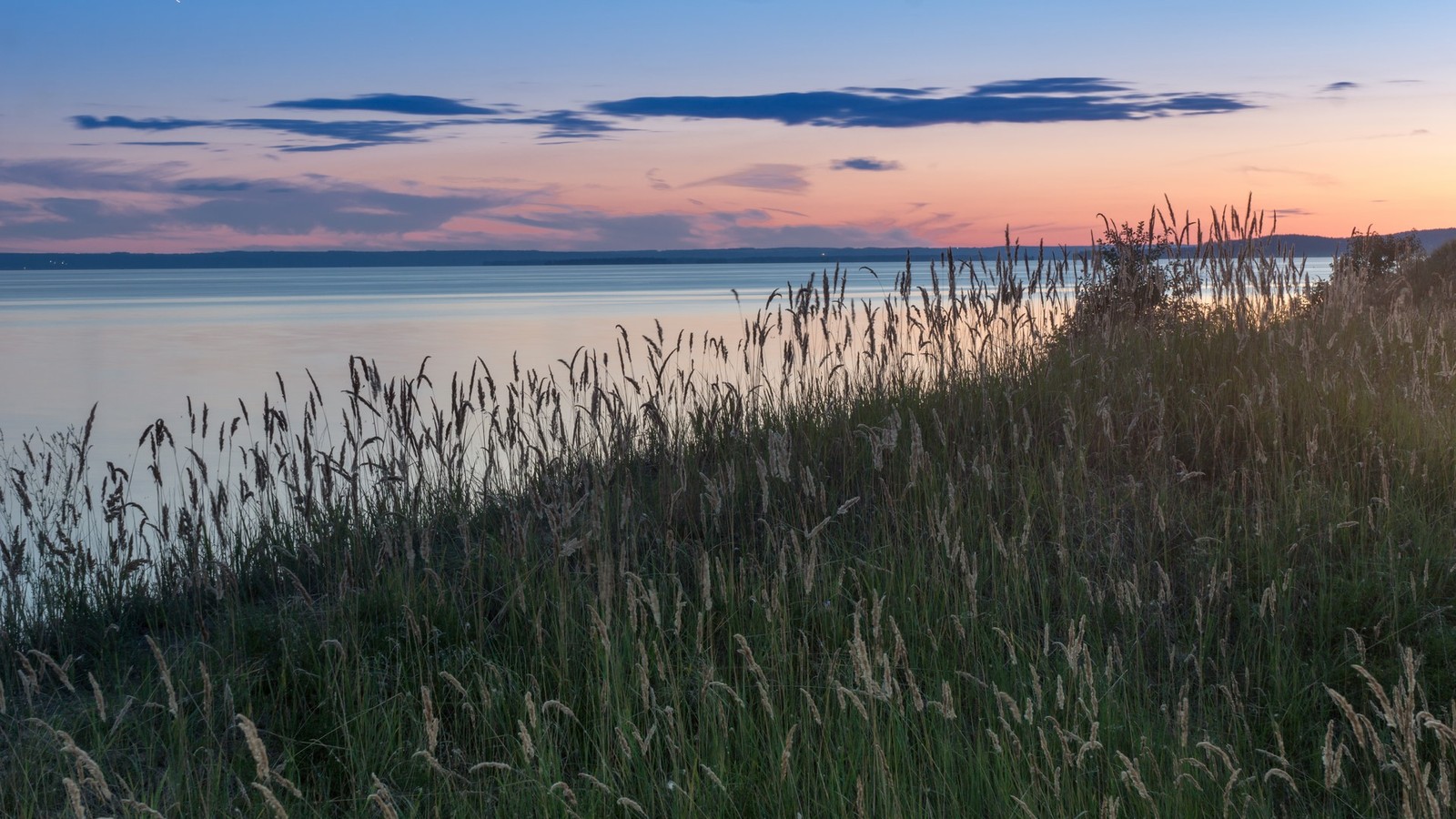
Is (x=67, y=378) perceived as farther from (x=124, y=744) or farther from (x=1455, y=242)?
(x=1455, y=242)

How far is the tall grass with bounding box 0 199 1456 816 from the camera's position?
9.62 ft

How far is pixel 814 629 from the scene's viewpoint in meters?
4.09

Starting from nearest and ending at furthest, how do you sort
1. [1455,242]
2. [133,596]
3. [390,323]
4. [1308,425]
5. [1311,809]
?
1. [1311,809]
2. [133,596]
3. [1308,425]
4. [1455,242]
5. [390,323]

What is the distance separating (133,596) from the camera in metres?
4.93

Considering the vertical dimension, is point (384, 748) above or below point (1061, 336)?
below

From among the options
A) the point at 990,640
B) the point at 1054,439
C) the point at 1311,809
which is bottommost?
the point at 1311,809

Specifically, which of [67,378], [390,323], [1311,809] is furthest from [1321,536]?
[390,323]

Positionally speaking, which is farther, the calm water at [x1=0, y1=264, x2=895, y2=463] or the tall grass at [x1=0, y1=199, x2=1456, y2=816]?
the calm water at [x1=0, y1=264, x2=895, y2=463]

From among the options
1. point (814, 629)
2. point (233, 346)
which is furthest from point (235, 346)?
point (814, 629)

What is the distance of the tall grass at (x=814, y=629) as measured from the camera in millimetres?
2934

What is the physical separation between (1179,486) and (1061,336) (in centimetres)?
387

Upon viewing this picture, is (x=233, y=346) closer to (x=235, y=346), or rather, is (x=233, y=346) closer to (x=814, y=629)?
(x=235, y=346)

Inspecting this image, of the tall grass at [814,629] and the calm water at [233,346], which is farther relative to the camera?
the calm water at [233,346]

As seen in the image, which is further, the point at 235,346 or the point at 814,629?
the point at 235,346
